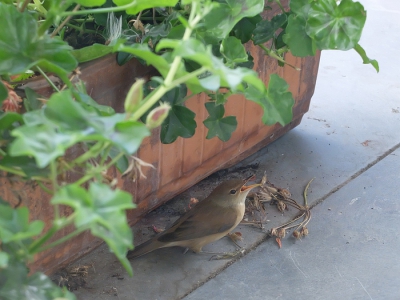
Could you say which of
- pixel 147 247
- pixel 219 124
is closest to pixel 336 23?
pixel 219 124

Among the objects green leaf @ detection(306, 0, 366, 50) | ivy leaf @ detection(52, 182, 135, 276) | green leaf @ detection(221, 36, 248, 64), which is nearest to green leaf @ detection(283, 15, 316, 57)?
green leaf @ detection(306, 0, 366, 50)

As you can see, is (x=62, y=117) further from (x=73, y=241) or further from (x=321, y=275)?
(x=321, y=275)

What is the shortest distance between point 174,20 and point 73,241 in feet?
2.75

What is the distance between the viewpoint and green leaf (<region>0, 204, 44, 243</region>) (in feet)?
2.79

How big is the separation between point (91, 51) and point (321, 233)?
1.25 meters

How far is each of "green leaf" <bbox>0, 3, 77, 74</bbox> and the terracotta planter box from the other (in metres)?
0.48

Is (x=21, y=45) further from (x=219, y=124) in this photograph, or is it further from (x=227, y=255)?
(x=227, y=255)

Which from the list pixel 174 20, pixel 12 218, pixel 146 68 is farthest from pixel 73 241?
pixel 12 218

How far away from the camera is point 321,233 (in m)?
2.31

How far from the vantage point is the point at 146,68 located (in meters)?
1.85

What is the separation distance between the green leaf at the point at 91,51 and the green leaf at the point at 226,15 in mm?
267

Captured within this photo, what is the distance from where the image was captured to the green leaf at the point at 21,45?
3.77ft

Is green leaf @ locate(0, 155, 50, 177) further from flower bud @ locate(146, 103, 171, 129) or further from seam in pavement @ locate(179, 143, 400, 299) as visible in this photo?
seam in pavement @ locate(179, 143, 400, 299)

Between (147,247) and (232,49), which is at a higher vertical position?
(232,49)
